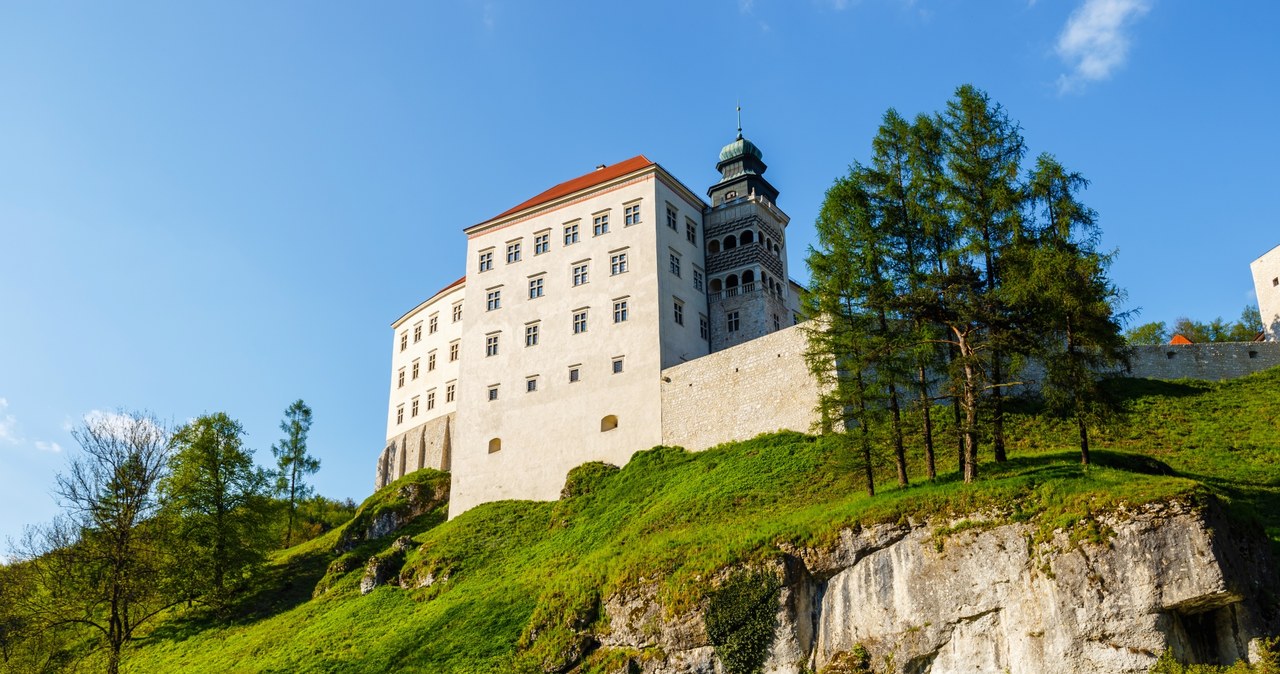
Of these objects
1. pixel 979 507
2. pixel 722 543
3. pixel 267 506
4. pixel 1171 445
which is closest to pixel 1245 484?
pixel 1171 445

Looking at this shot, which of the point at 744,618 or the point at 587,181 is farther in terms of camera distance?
the point at 587,181

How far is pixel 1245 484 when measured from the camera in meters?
30.7

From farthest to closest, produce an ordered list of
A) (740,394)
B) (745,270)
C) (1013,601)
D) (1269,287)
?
(1269,287)
(745,270)
(740,394)
(1013,601)

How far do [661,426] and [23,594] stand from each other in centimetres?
2650

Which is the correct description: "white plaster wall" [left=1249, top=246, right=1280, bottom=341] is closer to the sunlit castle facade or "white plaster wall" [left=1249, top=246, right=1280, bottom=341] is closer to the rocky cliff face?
the sunlit castle facade

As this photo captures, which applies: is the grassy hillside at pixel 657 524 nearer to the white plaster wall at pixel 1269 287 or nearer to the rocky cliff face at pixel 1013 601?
the rocky cliff face at pixel 1013 601

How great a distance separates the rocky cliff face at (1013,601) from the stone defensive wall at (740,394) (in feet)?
44.6

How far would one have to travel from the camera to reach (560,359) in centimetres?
4962

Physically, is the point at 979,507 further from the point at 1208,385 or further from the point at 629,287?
the point at 629,287

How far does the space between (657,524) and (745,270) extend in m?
18.3

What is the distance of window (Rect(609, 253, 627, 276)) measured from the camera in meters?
49.7

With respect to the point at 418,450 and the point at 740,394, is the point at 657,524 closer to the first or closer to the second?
the point at 740,394

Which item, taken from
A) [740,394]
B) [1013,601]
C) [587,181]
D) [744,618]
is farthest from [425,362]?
[1013,601]

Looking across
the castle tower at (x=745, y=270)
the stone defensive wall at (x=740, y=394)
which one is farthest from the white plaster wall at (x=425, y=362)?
the stone defensive wall at (x=740, y=394)
